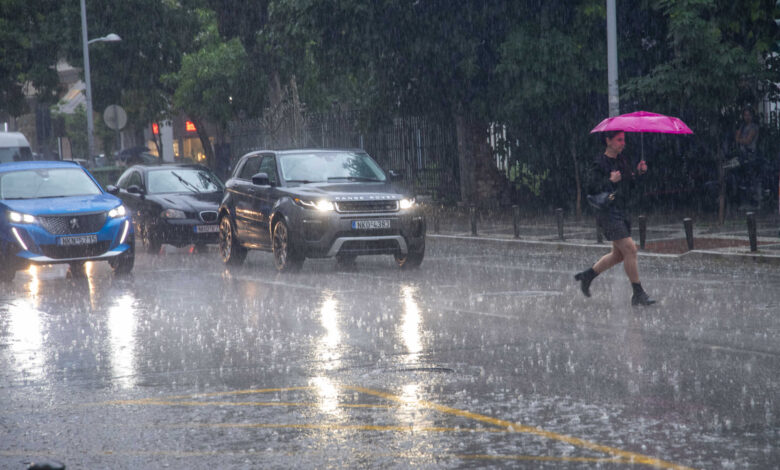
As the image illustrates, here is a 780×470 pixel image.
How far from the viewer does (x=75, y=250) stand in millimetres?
15852

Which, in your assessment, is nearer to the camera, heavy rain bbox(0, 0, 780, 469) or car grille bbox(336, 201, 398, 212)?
heavy rain bbox(0, 0, 780, 469)

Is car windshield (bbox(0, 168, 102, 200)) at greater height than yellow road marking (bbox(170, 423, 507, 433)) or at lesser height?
greater

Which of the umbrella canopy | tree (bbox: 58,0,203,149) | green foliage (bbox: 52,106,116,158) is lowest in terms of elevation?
the umbrella canopy

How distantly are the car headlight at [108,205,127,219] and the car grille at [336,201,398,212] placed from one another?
3.12 meters

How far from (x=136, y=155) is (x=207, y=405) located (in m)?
61.8

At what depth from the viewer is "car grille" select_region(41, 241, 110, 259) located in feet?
51.5

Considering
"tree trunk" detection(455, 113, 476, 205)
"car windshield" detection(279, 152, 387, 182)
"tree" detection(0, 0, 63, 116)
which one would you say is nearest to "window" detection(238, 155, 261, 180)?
"car windshield" detection(279, 152, 387, 182)

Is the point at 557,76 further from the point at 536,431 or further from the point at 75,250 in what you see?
the point at 536,431

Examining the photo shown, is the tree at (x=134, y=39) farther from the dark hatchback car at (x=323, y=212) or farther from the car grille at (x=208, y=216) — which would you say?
the dark hatchback car at (x=323, y=212)

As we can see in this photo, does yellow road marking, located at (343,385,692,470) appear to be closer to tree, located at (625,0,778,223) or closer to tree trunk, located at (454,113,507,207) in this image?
tree, located at (625,0,778,223)

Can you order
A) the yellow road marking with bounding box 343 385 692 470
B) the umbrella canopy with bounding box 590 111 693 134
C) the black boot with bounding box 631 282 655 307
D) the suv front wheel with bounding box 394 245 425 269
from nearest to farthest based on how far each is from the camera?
the yellow road marking with bounding box 343 385 692 470 → the black boot with bounding box 631 282 655 307 → the umbrella canopy with bounding box 590 111 693 134 → the suv front wheel with bounding box 394 245 425 269

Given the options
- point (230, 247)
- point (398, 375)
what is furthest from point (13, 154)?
point (398, 375)

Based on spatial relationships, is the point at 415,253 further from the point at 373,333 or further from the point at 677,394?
the point at 677,394

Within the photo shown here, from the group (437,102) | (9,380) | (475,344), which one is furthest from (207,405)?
(437,102)
